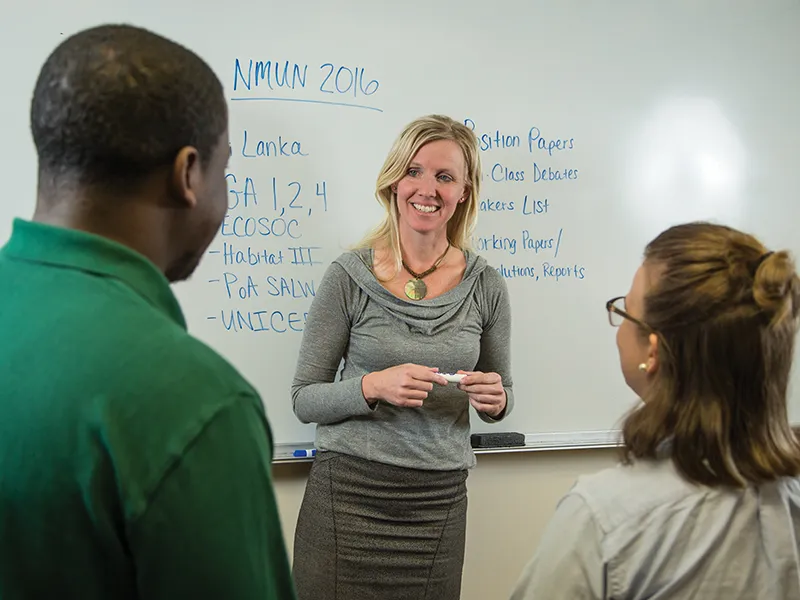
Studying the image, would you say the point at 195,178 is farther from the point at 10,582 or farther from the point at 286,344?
the point at 286,344

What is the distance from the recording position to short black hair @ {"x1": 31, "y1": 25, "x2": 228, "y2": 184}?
0.67 meters

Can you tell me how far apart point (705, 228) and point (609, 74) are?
4.28ft

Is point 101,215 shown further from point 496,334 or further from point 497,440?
point 497,440

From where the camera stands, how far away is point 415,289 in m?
1.70

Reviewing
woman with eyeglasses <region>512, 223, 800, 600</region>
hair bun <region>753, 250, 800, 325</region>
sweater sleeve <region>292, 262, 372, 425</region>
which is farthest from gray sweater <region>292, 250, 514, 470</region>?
hair bun <region>753, 250, 800, 325</region>

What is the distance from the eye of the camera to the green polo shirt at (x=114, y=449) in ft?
1.89

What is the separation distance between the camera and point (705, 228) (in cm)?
92

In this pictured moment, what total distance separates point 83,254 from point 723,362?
2.42 ft

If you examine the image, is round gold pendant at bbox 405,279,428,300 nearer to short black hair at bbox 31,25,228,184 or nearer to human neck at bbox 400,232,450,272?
human neck at bbox 400,232,450,272

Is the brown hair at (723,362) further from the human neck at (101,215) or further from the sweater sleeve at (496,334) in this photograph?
the sweater sleeve at (496,334)

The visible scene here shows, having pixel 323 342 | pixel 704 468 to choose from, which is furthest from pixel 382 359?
pixel 704 468

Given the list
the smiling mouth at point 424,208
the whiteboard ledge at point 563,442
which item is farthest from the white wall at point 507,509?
the smiling mouth at point 424,208

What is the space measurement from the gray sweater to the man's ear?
882 mm

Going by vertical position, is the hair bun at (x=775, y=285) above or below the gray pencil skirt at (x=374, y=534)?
above
